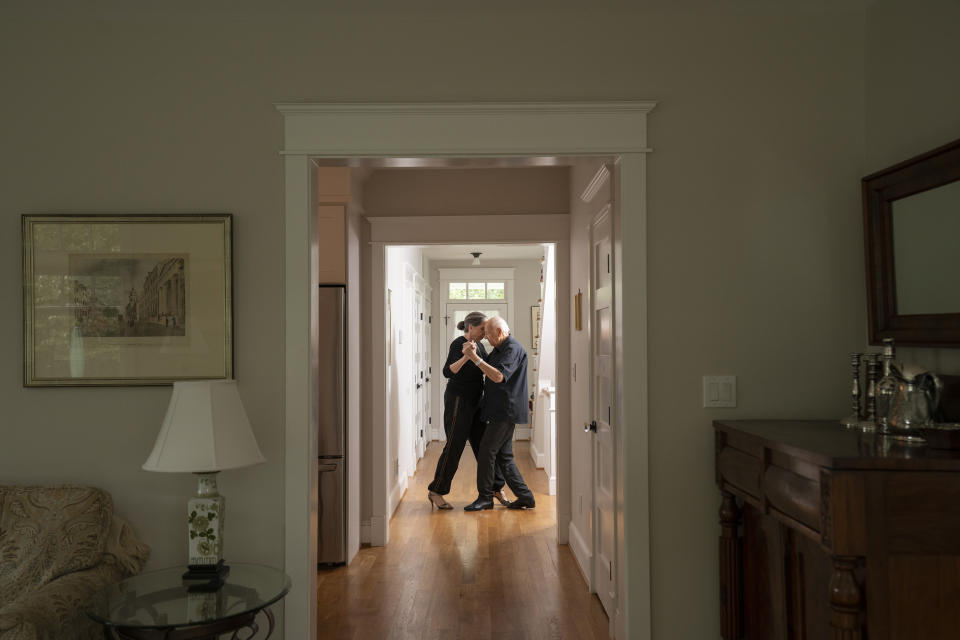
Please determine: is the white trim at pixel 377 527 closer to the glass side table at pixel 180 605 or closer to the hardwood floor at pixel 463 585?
the hardwood floor at pixel 463 585

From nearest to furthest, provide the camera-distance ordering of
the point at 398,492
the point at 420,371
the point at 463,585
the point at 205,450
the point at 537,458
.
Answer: the point at 205,450, the point at 463,585, the point at 398,492, the point at 537,458, the point at 420,371

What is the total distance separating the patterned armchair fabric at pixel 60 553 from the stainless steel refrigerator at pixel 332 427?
5.62ft

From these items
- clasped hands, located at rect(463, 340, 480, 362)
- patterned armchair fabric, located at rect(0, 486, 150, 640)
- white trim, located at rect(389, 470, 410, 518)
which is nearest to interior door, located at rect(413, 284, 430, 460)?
white trim, located at rect(389, 470, 410, 518)

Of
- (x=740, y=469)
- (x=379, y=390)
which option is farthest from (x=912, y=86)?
(x=379, y=390)

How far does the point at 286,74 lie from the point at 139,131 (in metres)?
0.58

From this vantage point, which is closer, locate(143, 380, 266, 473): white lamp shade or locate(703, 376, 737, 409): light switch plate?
locate(143, 380, 266, 473): white lamp shade

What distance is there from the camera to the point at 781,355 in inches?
103

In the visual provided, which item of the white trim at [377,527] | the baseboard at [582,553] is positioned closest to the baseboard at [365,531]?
the white trim at [377,527]

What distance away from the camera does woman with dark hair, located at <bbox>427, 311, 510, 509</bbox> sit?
18.7 feet

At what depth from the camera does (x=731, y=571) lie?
2.48 m

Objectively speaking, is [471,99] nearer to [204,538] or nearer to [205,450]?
[205,450]

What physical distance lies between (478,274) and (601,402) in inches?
246

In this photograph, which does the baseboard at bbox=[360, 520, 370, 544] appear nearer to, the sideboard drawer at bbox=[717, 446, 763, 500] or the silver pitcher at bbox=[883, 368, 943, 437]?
the sideboard drawer at bbox=[717, 446, 763, 500]

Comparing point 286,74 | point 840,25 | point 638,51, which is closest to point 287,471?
point 286,74
